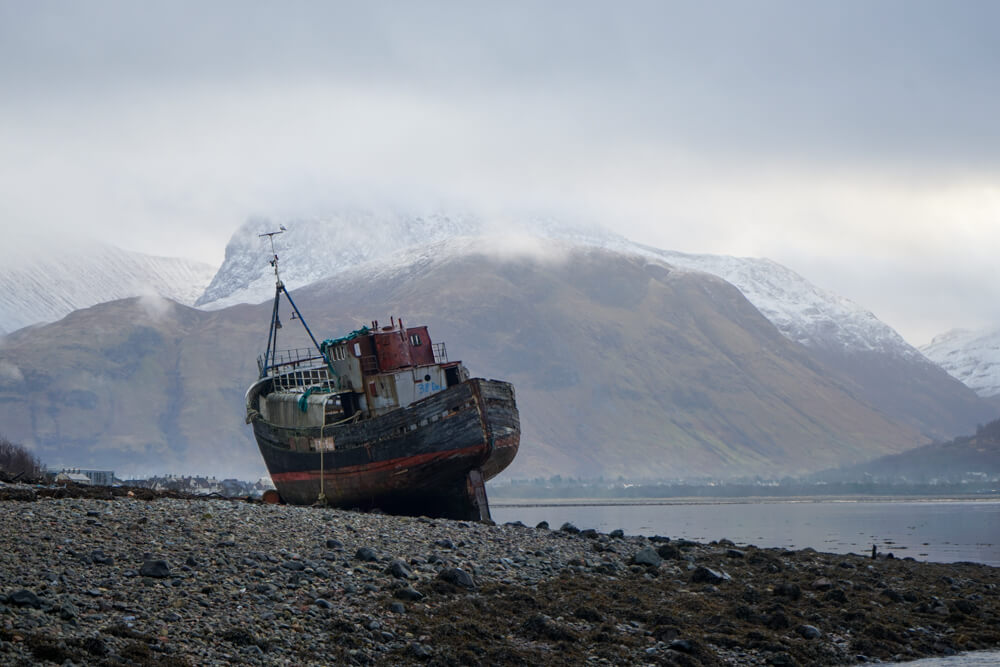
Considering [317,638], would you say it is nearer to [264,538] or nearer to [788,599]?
[264,538]

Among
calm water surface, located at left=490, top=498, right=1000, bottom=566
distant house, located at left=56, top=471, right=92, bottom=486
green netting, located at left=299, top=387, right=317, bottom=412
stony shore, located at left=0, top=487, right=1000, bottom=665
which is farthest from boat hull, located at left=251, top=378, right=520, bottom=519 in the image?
calm water surface, located at left=490, top=498, right=1000, bottom=566

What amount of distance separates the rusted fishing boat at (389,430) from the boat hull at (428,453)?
0.14 ft

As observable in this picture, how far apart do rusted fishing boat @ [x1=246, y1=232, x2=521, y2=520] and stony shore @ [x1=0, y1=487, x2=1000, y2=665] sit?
12327mm

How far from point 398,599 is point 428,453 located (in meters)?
23.6

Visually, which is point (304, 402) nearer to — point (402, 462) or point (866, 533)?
point (402, 462)

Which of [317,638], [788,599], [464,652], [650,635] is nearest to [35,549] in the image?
[317,638]

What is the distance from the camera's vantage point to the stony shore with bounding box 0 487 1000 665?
73.6 ft

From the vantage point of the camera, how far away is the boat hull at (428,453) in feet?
167

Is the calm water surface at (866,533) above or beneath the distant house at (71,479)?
beneath

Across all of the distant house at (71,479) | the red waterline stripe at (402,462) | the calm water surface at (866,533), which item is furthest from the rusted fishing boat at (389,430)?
the calm water surface at (866,533)

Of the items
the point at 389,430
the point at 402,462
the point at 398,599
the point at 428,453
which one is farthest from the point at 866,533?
the point at 398,599

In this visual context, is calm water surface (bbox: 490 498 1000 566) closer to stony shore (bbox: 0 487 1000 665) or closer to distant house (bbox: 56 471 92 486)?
stony shore (bbox: 0 487 1000 665)

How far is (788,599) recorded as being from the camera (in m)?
32.1

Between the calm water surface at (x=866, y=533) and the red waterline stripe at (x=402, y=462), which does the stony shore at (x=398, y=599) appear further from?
the calm water surface at (x=866, y=533)
